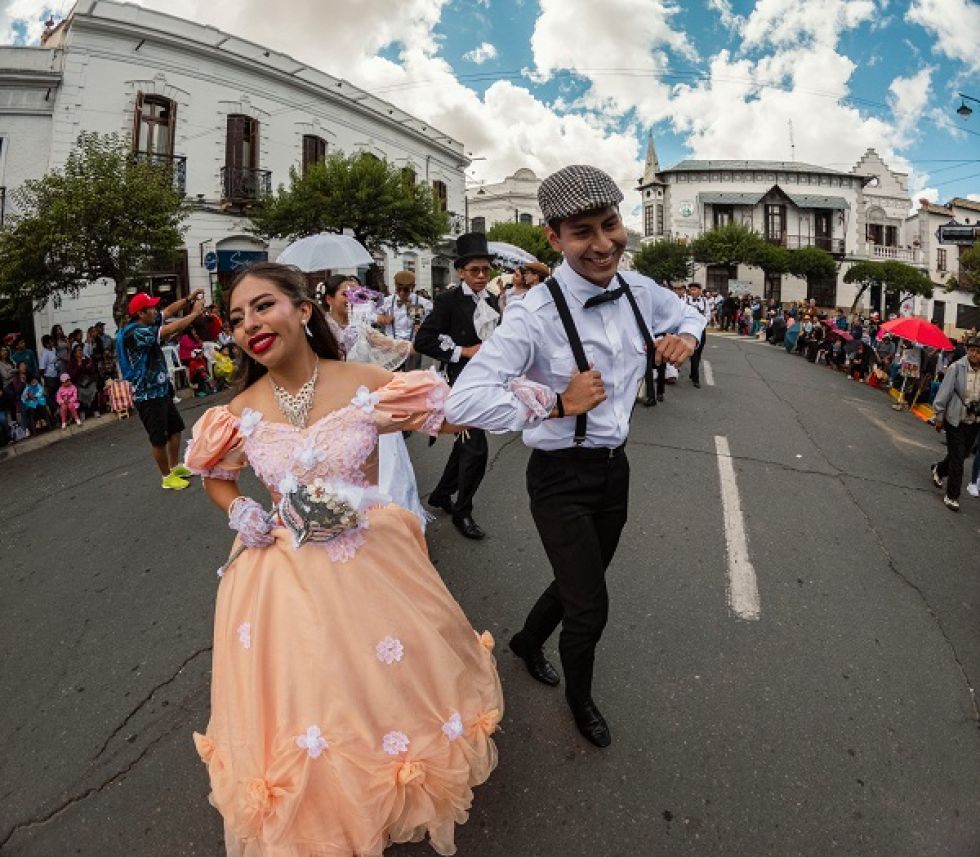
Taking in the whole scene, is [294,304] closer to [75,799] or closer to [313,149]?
[75,799]

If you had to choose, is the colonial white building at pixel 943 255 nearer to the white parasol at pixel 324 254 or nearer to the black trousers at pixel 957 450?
the black trousers at pixel 957 450

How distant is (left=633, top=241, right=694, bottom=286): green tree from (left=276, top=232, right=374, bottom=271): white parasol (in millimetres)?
38320

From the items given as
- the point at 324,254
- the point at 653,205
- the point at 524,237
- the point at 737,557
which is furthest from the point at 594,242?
the point at 653,205

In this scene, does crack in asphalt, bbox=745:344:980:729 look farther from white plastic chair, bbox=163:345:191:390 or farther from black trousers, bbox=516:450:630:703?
white plastic chair, bbox=163:345:191:390

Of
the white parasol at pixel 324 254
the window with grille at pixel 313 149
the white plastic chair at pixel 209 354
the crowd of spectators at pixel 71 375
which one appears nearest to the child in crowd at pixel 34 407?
the crowd of spectators at pixel 71 375

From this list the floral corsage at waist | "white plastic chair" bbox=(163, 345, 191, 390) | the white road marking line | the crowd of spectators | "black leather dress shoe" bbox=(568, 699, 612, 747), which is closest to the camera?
the floral corsage at waist

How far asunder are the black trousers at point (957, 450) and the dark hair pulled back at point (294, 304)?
634 cm

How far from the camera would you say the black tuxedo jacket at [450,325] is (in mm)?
4641

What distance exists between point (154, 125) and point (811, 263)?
4149 centimetres

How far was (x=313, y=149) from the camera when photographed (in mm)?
22328

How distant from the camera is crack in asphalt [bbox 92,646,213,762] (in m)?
2.59

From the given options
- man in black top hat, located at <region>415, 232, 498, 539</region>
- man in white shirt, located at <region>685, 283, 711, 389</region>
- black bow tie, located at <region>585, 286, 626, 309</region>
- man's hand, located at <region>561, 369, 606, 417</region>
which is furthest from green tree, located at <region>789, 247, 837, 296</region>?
man's hand, located at <region>561, 369, 606, 417</region>

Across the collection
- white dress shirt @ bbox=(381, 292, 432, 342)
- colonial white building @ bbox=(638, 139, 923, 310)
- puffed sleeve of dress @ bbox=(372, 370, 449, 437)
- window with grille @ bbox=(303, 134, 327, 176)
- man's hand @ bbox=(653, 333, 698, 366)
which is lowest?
puffed sleeve of dress @ bbox=(372, 370, 449, 437)

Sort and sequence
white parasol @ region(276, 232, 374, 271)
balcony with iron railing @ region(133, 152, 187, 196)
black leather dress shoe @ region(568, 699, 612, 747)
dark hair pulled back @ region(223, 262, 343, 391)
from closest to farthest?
1. dark hair pulled back @ region(223, 262, 343, 391)
2. black leather dress shoe @ region(568, 699, 612, 747)
3. white parasol @ region(276, 232, 374, 271)
4. balcony with iron railing @ region(133, 152, 187, 196)
